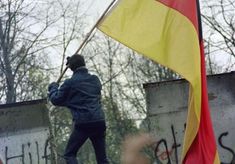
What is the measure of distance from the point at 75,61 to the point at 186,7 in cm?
141

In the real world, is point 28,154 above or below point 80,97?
below

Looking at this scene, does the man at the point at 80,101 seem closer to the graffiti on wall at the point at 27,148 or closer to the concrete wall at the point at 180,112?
the graffiti on wall at the point at 27,148

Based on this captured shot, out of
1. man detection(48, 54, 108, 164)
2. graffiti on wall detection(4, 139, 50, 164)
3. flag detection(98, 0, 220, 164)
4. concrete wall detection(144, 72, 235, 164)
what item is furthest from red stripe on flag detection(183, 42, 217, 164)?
graffiti on wall detection(4, 139, 50, 164)

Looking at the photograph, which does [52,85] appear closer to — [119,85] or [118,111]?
[118,111]

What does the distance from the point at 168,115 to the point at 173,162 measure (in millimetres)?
644

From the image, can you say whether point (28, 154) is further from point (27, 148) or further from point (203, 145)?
point (203, 145)

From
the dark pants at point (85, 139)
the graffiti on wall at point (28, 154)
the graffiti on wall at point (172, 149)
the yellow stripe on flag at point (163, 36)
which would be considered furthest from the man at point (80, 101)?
the graffiti on wall at point (172, 149)

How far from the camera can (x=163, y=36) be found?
21.4 ft

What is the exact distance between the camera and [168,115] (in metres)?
8.50

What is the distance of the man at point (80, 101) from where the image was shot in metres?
7.09

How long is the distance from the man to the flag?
2.08 feet

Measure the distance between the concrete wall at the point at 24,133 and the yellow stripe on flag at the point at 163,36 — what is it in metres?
2.06

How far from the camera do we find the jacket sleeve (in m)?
7.07

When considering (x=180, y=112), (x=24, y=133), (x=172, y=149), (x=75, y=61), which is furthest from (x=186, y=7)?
(x=24, y=133)
